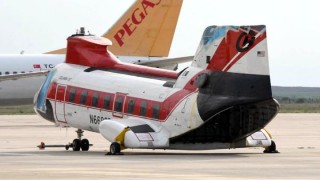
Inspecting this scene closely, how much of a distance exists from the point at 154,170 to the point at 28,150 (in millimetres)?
11575

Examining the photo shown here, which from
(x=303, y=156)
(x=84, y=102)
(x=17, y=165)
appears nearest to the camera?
(x=17, y=165)

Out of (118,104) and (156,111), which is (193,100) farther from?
(118,104)

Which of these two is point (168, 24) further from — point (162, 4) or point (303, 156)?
point (303, 156)

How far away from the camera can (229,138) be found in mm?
35531

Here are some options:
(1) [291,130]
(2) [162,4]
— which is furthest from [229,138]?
(2) [162,4]

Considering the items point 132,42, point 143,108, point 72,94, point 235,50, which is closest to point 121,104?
point 143,108

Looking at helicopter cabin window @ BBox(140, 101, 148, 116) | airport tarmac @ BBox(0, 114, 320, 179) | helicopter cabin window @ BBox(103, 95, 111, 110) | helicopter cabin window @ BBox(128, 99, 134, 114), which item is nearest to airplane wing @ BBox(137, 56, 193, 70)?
airport tarmac @ BBox(0, 114, 320, 179)

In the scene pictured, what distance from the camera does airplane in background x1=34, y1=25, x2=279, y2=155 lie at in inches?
1361

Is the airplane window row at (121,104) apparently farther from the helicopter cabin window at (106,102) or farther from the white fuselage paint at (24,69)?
the white fuselage paint at (24,69)

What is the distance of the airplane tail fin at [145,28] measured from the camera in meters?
67.1

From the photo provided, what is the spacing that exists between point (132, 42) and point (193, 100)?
3258 cm

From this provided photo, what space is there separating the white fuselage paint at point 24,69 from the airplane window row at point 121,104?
27.4 meters

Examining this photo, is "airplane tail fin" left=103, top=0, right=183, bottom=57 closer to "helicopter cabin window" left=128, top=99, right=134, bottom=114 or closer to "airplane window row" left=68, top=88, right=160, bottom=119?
"airplane window row" left=68, top=88, right=160, bottom=119

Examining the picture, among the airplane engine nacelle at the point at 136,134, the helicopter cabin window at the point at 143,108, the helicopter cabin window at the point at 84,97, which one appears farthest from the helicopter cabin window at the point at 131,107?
the helicopter cabin window at the point at 84,97
